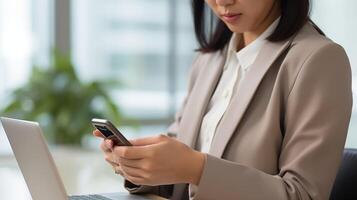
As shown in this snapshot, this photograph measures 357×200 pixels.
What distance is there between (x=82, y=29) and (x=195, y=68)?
3350 millimetres

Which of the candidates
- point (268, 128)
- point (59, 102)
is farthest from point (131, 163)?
point (59, 102)

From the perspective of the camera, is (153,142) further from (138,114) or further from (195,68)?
(138,114)

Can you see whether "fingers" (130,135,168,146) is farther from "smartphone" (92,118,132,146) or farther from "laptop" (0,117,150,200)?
"laptop" (0,117,150,200)

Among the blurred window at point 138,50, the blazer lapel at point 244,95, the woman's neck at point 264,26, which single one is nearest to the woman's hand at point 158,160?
the blazer lapel at point 244,95

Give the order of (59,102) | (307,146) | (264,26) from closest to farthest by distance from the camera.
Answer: (307,146), (264,26), (59,102)

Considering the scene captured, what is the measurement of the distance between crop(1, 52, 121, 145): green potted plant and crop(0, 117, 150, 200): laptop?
3.17 m

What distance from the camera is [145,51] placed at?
570 centimetres

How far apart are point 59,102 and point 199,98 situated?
291 cm

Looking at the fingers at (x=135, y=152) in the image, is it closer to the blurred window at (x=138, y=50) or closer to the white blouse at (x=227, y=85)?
the white blouse at (x=227, y=85)

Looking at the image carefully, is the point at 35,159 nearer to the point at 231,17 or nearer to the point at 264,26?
the point at 231,17

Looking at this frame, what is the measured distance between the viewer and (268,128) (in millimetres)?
1568

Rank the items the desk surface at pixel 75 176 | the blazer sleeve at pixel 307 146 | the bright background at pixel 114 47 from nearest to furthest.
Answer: the blazer sleeve at pixel 307 146
the desk surface at pixel 75 176
the bright background at pixel 114 47

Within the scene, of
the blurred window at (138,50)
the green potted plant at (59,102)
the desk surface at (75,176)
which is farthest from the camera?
the blurred window at (138,50)

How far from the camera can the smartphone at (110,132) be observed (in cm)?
131
